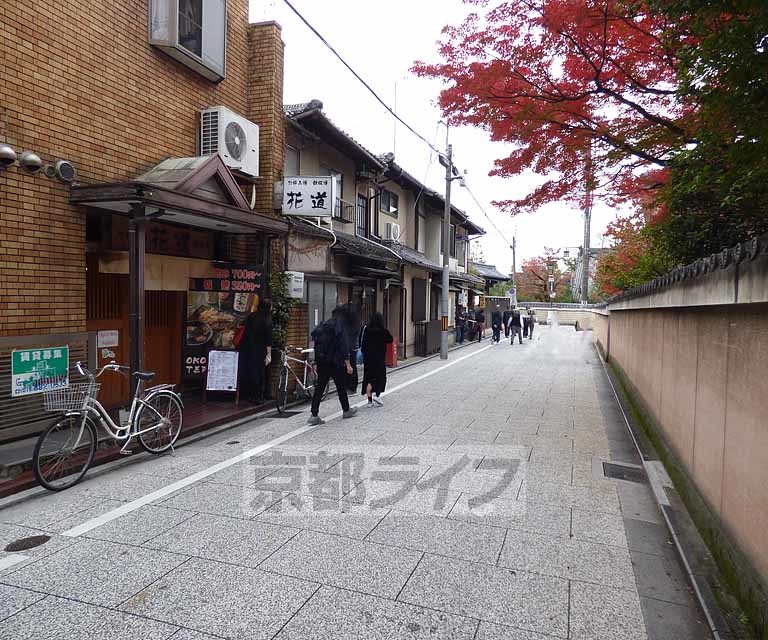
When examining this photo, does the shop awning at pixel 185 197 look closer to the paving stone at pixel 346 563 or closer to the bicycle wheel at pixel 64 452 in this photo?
the bicycle wheel at pixel 64 452

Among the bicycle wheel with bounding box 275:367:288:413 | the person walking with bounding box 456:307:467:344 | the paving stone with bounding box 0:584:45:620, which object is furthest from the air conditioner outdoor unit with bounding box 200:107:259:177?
the person walking with bounding box 456:307:467:344

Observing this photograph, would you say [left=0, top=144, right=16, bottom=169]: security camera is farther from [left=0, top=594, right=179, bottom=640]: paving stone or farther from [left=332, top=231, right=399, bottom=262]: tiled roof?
[left=332, top=231, right=399, bottom=262]: tiled roof

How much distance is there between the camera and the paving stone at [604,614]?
129 inches

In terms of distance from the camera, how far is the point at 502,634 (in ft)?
10.6

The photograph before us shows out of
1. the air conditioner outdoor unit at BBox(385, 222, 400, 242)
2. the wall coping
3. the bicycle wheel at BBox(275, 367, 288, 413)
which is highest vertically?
the air conditioner outdoor unit at BBox(385, 222, 400, 242)

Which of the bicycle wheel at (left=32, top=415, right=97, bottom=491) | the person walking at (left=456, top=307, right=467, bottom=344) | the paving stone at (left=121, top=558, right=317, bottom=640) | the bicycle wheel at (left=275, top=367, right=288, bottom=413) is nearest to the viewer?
the paving stone at (left=121, top=558, right=317, bottom=640)

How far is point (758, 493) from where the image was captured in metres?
3.55

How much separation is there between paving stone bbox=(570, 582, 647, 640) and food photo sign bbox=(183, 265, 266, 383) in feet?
23.4

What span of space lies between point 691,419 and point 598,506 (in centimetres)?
149

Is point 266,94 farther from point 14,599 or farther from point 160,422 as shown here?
point 14,599

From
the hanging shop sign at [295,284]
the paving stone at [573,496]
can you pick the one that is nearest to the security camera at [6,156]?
the hanging shop sign at [295,284]

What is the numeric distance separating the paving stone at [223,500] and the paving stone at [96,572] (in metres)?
0.85

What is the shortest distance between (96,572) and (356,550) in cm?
190

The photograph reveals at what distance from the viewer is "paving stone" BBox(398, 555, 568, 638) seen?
11.2 ft
